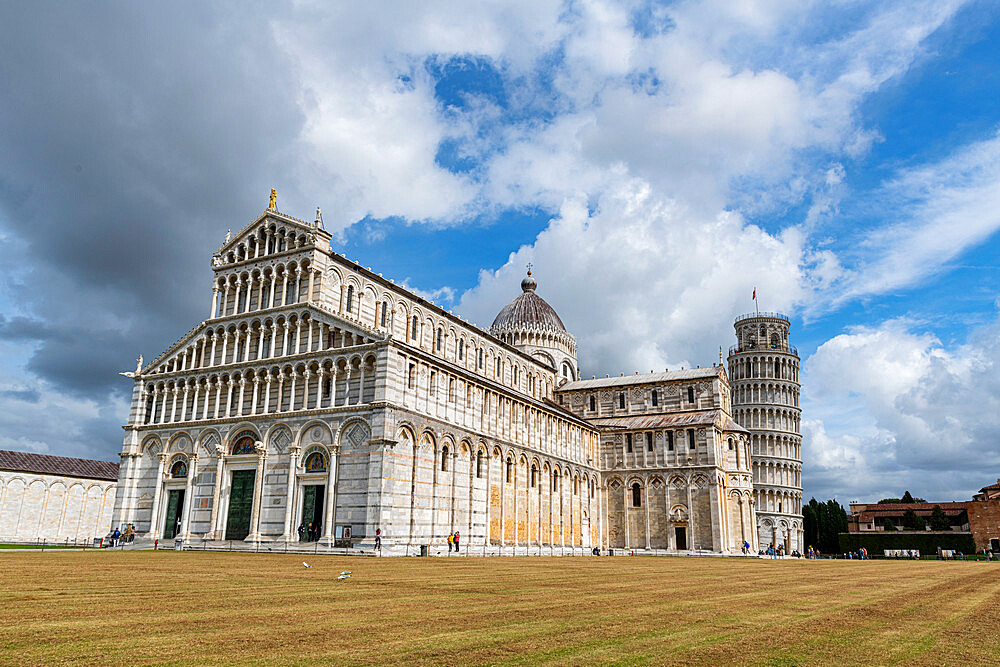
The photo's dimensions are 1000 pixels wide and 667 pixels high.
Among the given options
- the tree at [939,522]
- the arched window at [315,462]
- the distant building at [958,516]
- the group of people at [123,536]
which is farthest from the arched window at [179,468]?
the tree at [939,522]

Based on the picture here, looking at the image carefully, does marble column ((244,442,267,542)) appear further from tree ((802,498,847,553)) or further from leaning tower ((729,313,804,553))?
tree ((802,498,847,553))

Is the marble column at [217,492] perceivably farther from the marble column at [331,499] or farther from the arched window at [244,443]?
the marble column at [331,499]

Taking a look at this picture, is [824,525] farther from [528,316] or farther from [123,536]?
[123,536]

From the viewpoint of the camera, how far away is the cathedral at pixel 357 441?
43312 mm

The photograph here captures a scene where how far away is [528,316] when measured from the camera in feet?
285

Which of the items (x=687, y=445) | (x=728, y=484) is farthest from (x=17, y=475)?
(x=728, y=484)

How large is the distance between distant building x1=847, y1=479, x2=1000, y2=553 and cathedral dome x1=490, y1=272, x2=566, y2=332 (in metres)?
54.3

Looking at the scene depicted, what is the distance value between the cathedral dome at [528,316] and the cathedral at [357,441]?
1573cm

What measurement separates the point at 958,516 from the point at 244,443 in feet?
365

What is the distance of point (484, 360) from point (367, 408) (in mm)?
24154

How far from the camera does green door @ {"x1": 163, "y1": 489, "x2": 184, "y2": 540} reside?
48281 millimetres

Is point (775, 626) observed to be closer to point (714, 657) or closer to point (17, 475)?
point (714, 657)

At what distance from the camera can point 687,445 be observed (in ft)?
229

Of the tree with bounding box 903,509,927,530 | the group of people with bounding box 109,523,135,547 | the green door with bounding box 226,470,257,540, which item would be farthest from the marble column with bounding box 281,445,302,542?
the tree with bounding box 903,509,927,530
